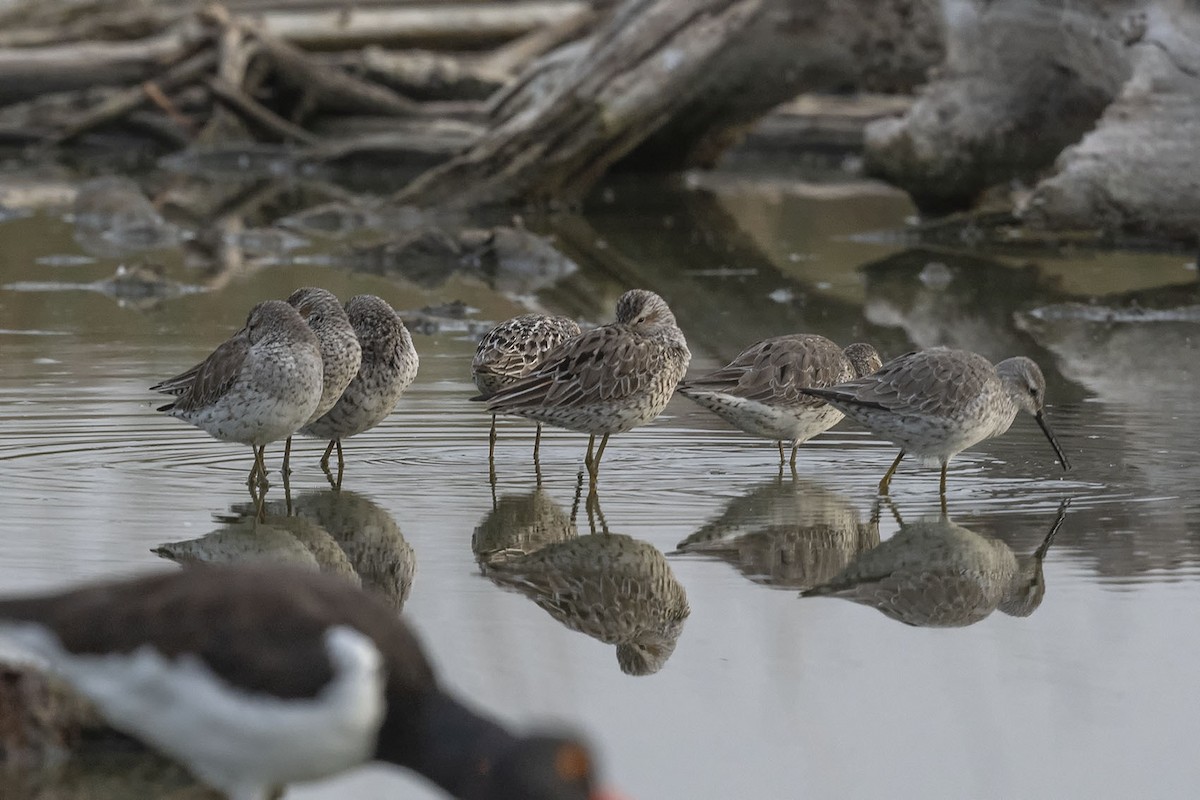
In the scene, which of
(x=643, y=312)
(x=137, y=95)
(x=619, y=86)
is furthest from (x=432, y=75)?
(x=643, y=312)

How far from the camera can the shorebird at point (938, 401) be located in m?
8.34

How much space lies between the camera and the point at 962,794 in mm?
4984

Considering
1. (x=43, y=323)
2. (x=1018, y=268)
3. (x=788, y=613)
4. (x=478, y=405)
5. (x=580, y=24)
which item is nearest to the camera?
(x=788, y=613)

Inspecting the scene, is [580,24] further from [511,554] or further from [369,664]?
[369,664]

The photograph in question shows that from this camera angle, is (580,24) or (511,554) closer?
(511,554)

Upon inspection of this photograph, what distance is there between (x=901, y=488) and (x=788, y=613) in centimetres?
220

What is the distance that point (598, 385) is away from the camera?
28.3 ft

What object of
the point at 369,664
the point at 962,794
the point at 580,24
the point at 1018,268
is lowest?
the point at 962,794

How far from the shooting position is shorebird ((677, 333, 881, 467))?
8906mm

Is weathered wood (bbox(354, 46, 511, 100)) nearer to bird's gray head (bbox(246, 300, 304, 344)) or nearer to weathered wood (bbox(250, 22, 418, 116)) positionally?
weathered wood (bbox(250, 22, 418, 116))

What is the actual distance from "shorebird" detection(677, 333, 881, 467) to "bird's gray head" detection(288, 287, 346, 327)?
169 centimetres

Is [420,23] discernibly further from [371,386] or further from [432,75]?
[371,386]

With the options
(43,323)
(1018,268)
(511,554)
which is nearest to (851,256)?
(1018,268)

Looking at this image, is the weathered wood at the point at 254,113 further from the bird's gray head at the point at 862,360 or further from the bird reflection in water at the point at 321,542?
the bird reflection in water at the point at 321,542
